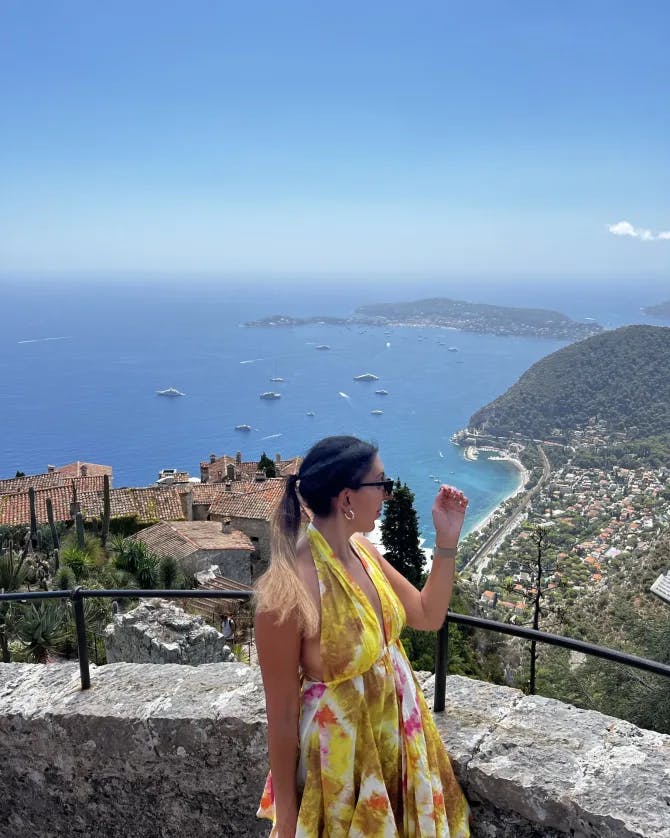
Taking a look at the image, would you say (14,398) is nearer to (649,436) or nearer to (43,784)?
(649,436)

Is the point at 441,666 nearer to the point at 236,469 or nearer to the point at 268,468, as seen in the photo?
the point at 236,469

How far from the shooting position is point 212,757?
2.37 metres

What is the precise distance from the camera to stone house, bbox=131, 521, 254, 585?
63.9ft

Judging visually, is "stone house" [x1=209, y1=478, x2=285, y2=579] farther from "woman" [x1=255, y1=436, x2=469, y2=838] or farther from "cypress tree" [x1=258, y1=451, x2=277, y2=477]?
"woman" [x1=255, y1=436, x2=469, y2=838]

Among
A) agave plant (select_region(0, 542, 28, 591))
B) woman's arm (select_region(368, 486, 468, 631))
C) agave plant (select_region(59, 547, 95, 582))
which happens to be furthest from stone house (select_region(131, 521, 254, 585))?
woman's arm (select_region(368, 486, 468, 631))

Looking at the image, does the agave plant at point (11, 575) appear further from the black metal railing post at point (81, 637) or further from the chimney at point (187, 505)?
the chimney at point (187, 505)

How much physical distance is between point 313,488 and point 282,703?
0.52 meters

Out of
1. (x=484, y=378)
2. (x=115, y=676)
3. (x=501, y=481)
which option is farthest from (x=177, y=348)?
(x=115, y=676)

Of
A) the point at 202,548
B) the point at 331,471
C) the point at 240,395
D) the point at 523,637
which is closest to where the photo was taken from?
the point at 331,471

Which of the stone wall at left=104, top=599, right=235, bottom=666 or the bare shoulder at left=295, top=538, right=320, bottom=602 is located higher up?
the bare shoulder at left=295, top=538, right=320, bottom=602

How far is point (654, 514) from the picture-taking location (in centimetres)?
5216

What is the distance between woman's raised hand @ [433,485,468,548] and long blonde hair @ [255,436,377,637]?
296 millimetres

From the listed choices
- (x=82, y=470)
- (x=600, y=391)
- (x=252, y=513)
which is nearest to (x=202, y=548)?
(x=252, y=513)

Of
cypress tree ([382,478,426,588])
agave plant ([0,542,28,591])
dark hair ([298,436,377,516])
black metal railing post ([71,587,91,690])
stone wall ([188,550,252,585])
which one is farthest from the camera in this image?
cypress tree ([382,478,426,588])
